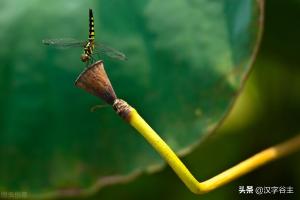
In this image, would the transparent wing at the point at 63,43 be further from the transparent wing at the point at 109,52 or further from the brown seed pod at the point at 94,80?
the brown seed pod at the point at 94,80

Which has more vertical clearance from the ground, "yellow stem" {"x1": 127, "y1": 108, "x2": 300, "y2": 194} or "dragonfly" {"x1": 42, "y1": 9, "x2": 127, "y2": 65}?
"dragonfly" {"x1": 42, "y1": 9, "x2": 127, "y2": 65}

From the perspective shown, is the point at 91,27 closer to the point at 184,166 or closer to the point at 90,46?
the point at 90,46

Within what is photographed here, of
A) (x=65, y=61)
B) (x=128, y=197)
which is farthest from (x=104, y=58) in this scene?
(x=128, y=197)

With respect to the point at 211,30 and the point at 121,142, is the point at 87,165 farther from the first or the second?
the point at 211,30

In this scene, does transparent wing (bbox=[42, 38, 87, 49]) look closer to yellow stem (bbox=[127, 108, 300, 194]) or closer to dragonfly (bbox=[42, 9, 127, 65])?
dragonfly (bbox=[42, 9, 127, 65])

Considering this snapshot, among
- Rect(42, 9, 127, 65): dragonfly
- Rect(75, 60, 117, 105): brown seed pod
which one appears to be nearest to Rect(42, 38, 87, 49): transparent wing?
Rect(42, 9, 127, 65): dragonfly

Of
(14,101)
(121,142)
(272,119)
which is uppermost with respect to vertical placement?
(14,101)

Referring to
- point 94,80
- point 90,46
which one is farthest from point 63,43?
point 94,80
